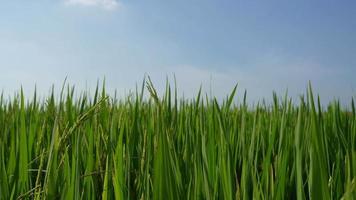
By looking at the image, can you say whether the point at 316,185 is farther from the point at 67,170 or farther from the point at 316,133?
the point at 67,170

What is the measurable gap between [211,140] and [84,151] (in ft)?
1.40

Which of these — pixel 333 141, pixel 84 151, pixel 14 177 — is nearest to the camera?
pixel 14 177

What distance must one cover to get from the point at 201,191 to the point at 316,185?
0.26 m

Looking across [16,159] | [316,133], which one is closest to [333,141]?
[316,133]

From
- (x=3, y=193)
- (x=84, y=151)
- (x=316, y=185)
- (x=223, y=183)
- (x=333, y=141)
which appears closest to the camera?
(x=316, y=185)

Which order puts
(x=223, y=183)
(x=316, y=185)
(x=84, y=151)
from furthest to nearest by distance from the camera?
(x=84, y=151), (x=223, y=183), (x=316, y=185)

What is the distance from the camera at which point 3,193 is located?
858 mm

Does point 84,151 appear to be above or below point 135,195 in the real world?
above

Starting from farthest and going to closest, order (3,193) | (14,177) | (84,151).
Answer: (84,151) < (14,177) < (3,193)

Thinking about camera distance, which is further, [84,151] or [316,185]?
[84,151]

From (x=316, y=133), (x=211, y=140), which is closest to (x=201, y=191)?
(x=211, y=140)

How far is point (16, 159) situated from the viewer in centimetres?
108

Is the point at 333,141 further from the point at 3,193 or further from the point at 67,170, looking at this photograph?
the point at 3,193

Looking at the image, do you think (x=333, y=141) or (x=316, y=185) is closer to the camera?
(x=316, y=185)
